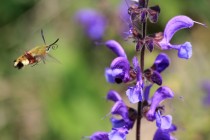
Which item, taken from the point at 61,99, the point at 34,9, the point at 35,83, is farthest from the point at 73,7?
the point at 61,99

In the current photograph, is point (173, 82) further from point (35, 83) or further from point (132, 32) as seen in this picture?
point (132, 32)

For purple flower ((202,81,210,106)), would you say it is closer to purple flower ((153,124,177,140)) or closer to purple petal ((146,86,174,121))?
purple flower ((153,124,177,140))

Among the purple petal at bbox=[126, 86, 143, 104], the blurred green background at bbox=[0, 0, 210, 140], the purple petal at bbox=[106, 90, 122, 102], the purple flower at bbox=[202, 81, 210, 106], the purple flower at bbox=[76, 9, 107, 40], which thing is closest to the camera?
the purple petal at bbox=[126, 86, 143, 104]

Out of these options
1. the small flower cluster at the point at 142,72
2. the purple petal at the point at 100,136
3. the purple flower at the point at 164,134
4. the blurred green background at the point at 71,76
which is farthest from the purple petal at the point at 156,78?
the blurred green background at the point at 71,76

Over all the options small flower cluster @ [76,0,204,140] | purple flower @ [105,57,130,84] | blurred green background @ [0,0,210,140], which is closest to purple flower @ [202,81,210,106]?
blurred green background @ [0,0,210,140]

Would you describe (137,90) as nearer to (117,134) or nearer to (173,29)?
(117,134)

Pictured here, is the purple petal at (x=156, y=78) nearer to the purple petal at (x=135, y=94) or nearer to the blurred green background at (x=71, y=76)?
the purple petal at (x=135, y=94)

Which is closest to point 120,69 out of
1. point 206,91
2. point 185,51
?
point 185,51
